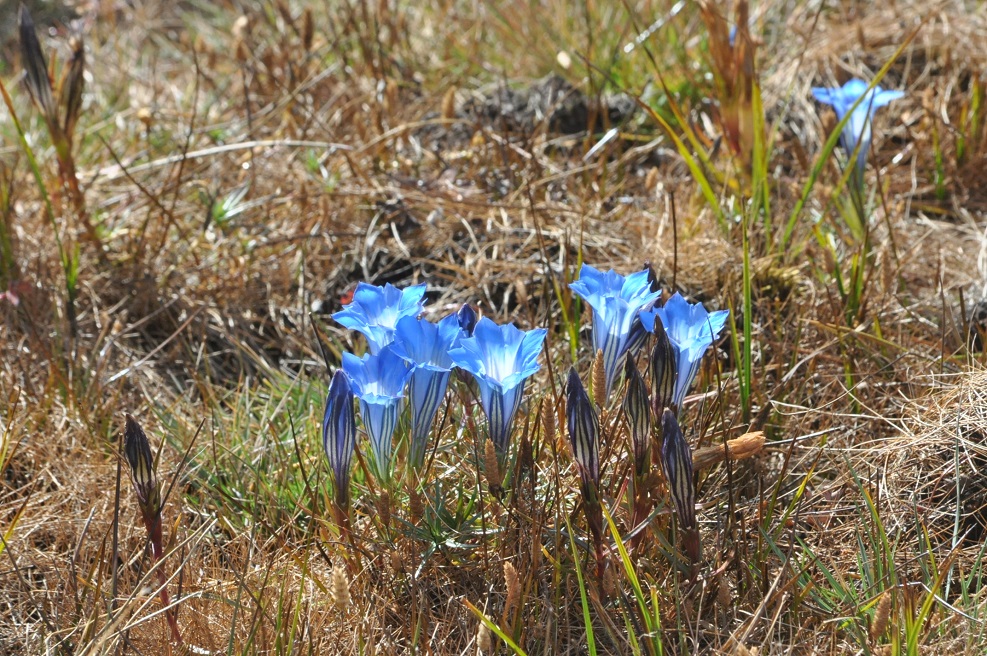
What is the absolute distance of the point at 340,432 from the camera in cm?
175

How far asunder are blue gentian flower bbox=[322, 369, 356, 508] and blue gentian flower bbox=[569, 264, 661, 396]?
47cm

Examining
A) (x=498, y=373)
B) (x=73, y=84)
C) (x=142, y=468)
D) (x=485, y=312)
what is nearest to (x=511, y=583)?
(x=498, y=373)

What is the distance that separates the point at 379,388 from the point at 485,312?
4.10ft

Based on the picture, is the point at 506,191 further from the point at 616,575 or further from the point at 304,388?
the point at 616,575

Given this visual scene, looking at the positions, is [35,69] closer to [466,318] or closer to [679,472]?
[466,318]

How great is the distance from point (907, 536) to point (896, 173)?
1.91 meters

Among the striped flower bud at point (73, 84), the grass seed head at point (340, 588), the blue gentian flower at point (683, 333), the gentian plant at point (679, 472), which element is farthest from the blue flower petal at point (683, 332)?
the striped flower bud at point (73, 84)

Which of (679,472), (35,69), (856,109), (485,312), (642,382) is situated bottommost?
(679,472)

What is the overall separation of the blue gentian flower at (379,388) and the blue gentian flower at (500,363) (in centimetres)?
11

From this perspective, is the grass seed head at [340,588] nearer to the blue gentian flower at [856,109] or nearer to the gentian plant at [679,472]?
the gentian plant at [679,472]

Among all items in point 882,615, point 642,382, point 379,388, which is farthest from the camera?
point 379,388

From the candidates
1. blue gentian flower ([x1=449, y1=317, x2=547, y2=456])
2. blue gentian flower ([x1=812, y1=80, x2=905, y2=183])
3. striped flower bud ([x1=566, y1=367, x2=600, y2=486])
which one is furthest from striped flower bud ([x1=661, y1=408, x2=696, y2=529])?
blue gentian flower ([x1=812, y1=80, x2=905, y2=183])

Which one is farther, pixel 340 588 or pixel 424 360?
pixel 424 360

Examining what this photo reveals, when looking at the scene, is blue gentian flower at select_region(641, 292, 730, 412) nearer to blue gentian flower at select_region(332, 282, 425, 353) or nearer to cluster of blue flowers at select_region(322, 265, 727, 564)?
cluster of blue flowers at select_region(322, 265, 727, 564)
